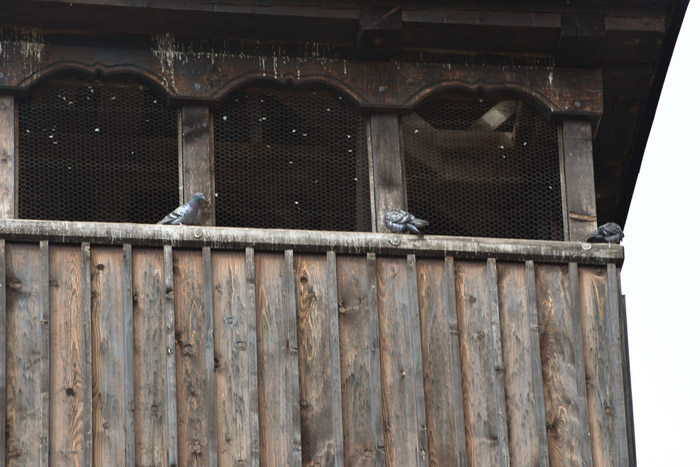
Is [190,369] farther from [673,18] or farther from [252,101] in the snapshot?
[673,18]

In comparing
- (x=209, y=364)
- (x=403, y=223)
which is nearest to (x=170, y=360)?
(x=209, y=364)

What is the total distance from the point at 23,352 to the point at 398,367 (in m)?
2.41

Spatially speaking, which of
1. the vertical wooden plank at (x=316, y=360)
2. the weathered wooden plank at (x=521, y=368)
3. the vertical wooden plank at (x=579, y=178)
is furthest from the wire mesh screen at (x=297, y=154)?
the vertical wooden plank at (x=579, y=178)

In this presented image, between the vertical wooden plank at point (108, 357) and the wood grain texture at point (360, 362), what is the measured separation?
55.9 inches

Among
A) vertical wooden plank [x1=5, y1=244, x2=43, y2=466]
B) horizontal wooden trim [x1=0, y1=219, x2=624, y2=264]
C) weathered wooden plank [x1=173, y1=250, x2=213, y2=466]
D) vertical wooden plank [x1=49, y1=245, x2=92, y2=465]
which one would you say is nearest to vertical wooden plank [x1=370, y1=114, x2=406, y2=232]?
horizontal wooden trim [x1=0, y1=219, x2=624, y2=264]

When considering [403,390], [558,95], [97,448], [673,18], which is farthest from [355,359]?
[673,18]

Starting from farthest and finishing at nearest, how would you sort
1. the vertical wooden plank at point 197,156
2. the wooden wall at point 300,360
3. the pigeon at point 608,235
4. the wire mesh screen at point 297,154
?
the wire mesh screen at point 297,154, the pigeon at point 608,235, the vertical wooden plank at point 197,156, the wooden wall at point 300,360

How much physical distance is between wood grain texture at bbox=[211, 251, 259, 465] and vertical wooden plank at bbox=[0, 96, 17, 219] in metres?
1.41

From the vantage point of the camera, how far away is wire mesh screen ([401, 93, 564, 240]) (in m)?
14.3

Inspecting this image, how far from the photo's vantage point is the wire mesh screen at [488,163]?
1426 centimetres

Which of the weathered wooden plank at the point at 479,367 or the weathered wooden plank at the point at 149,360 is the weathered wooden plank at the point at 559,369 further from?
the weathered wooden plank at the point at 149,360

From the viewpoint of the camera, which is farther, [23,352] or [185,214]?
[185,214]

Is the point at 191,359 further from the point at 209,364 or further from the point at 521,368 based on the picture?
the point at 521,368

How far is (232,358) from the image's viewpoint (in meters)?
12.7
